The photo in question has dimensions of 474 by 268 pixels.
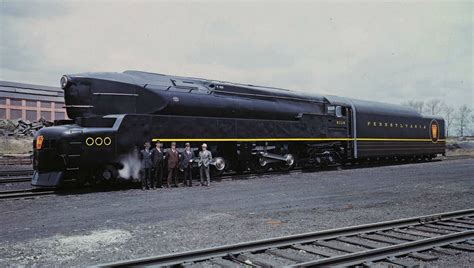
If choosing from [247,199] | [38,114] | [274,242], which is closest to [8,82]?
[38,114]

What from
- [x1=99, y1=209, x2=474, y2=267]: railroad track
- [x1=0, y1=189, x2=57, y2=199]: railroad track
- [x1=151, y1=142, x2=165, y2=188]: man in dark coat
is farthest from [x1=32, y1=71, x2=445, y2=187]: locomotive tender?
[x1=99, y1=209, x2=474, y2=267]: railroad track

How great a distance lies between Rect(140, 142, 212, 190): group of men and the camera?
43.5 feet

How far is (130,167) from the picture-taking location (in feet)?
43.5

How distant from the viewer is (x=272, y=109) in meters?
18.1

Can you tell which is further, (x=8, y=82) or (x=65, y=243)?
(x=8, y=82)

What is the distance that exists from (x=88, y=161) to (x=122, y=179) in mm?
1324

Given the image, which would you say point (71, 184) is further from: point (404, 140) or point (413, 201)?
point (404, 140)

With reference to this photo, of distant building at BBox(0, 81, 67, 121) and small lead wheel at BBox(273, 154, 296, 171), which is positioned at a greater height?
distant building at BBox(0, 81, 67, 121)

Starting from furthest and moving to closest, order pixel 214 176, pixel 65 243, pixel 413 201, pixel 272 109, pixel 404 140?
pixel 404 140 → pixel 272 109 → pixel 214 176 → pixel 413 201 → pixel 65 243

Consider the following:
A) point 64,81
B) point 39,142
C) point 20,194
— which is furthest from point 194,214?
point 64,81

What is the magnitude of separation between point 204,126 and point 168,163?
2.19 meters

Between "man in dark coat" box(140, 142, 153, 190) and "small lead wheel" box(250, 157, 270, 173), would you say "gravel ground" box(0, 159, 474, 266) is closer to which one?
"man in dark coat" box(140, 142, 153, 190)

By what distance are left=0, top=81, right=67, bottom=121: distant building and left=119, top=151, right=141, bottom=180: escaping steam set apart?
48389mm

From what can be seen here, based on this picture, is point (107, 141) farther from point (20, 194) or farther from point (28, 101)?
point (28, 101)
